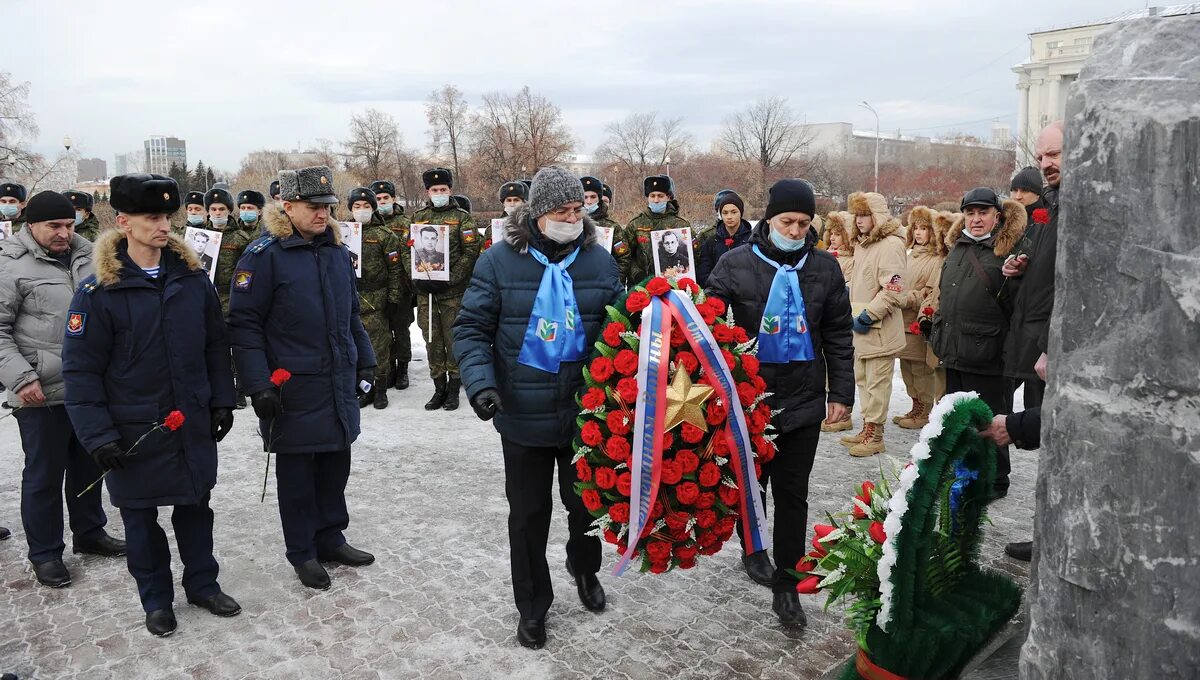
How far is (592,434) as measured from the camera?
142 inches

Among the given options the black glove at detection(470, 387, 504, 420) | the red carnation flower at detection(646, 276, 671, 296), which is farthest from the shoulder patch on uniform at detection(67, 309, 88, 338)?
the red carnation flower at detection(646, 276, 671, 296)

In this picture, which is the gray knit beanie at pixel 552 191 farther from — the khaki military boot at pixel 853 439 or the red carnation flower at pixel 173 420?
the khaki military boot at pixel 853 439

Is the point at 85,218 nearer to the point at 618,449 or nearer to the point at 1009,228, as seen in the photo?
the point at 618,449

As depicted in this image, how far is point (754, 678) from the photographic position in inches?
145

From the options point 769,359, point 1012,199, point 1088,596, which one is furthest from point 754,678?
point 1012,199

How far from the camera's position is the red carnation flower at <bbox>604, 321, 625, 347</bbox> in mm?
3717

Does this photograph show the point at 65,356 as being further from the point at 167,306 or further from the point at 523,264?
the point at 523,264

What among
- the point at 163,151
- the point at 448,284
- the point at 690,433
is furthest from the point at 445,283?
the point at 163,151

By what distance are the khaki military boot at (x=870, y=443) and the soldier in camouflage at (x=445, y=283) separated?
396 cm

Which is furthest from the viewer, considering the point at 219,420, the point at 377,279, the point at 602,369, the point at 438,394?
the point at 377,279

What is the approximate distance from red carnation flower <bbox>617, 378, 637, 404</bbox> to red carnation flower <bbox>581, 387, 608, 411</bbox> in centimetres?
10

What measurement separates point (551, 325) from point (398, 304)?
18.8 ft

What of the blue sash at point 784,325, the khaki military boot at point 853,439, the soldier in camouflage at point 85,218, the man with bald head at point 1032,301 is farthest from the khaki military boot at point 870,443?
the soldier in camouflage at point 85,218


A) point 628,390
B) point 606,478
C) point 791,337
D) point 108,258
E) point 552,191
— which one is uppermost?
point 552,191
